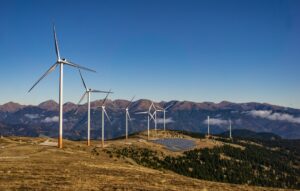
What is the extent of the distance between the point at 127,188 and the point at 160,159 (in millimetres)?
97022

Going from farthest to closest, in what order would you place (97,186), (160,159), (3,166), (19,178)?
1. (160,159)
2. (3,166)
3. (19,178)
4. (97,186)

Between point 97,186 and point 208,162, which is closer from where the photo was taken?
point 97,186

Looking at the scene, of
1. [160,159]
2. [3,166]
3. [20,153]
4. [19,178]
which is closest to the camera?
[19,178]

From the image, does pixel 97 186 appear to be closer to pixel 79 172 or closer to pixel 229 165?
pixel 79 172

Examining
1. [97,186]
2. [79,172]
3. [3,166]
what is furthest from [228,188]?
[3,166]

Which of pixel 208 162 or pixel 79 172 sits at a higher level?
pixel 79 172

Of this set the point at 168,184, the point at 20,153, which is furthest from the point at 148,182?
the point at 20,153

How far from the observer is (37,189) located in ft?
141

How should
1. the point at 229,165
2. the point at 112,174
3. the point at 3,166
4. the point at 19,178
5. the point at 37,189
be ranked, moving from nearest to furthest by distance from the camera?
the point at 37,189 < the point at 19,178 < the point at 112,174 < the point at 3,166 < the point at 229,165

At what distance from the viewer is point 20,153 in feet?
291

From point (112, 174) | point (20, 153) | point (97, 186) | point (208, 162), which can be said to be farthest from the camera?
point (208, 162)

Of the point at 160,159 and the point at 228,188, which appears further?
the point at 160,159

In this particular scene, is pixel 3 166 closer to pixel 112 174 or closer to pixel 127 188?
pixel 112 174

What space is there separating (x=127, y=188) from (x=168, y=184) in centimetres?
694
